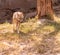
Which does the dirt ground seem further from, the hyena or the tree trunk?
the tree trunk

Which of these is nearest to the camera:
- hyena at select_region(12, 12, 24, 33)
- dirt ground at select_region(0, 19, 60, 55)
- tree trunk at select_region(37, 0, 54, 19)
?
dirt ground at select_region(0, 19, 60, 55)

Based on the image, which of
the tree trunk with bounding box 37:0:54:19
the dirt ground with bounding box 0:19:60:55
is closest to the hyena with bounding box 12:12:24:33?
the dirt ground with bounding box 0:19:60:55

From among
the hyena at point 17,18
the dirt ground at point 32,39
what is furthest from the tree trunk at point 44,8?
the hyena at point 17,18

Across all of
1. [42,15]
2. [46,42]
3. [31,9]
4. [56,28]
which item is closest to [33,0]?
[31,9]

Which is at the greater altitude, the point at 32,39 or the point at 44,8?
the point at 44,8

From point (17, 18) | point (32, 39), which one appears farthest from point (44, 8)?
point (32, 39)

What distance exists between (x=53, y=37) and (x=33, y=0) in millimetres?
7309

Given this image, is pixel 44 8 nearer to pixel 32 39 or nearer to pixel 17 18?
pixel 17 18

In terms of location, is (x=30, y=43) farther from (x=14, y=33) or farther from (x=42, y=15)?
(x=42, y=15)

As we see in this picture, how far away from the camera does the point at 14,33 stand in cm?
691

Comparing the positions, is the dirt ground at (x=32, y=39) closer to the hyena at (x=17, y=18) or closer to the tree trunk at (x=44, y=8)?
the hyena at (x=17, y=18)

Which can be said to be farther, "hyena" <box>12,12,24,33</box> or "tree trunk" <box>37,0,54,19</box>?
"tree trunk" <box>37,0,54,19</box>

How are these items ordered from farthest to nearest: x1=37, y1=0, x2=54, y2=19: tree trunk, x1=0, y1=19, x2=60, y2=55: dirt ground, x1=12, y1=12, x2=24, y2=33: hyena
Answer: x1=37, y1=0, x2=54, y2=19: tree trunk → x1=12, y1=12, x2=24, y2=33: hyena → x1=0, y1=19, x2=60, y2=55: dirt ground

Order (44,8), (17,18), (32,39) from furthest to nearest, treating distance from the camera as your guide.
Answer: (44,8) < (17,18) < (32,39)
